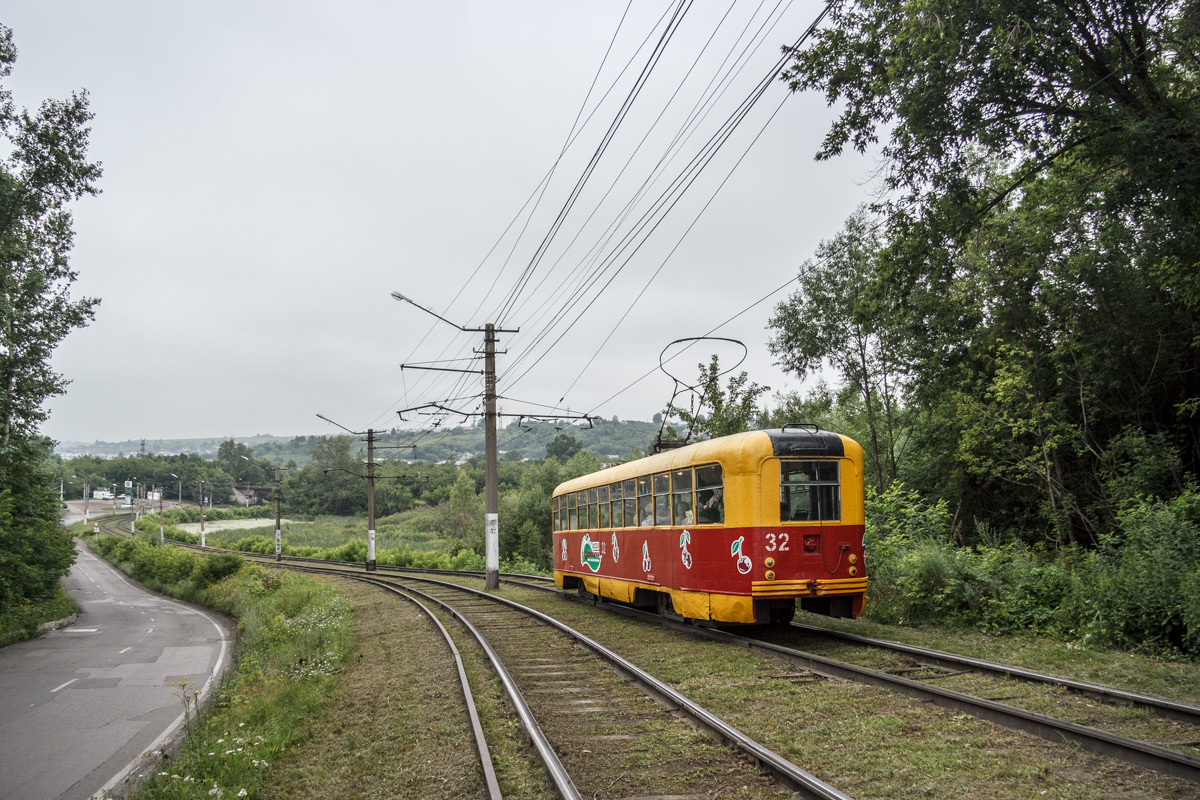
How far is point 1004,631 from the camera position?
37.6ft

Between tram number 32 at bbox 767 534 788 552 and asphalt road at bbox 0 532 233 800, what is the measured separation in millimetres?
8698

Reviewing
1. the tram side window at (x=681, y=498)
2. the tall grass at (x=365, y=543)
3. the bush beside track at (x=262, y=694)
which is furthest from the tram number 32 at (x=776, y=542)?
the tall grass at (x=365, y=543)

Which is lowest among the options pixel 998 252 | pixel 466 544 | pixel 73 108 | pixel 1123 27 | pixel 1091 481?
pixel 466 544

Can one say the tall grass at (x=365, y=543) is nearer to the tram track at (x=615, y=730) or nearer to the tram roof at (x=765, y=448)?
the tram roof at (x=765, y=448)

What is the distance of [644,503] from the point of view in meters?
14.3

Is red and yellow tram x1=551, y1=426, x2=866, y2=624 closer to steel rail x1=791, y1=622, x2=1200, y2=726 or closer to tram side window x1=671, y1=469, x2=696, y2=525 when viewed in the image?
tram side window x1=671, y1=469, x2=696, y2=525

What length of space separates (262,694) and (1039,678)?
9.02 m

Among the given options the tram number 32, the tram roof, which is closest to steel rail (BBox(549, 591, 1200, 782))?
the tram number 32

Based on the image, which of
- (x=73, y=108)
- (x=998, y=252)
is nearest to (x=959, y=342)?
(x=998, y=252)

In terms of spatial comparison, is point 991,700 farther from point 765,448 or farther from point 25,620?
point 25,620

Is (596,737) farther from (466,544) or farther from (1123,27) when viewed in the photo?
(466,544)

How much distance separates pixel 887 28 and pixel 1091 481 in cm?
1254

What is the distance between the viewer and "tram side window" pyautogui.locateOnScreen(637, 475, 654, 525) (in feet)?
45.9

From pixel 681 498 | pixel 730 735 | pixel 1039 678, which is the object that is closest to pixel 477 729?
pixel 730 735
